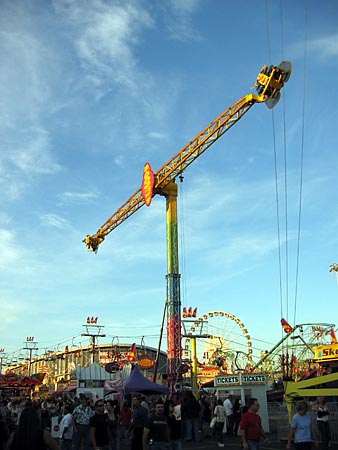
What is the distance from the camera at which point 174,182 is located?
4734 cm

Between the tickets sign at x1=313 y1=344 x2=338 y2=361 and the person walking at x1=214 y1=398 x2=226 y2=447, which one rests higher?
the tickets sign at x1=313 y1=344 x2=338 y2=361

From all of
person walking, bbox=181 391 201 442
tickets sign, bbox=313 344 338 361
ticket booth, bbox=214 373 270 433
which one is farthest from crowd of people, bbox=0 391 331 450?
tickets sign, bbox=313 344 338 361

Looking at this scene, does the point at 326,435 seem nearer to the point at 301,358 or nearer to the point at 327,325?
the point at 327,325

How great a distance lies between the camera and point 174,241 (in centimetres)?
4419

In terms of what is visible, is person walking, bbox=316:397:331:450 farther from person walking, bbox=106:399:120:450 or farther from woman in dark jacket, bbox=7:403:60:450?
woman in dark jacket, bbox=7:403:60:450

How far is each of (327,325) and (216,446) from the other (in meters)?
38.7

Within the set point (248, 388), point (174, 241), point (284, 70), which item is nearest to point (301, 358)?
point (174, 241)

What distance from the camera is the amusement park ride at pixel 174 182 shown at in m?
34.7

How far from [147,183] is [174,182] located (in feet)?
8.77

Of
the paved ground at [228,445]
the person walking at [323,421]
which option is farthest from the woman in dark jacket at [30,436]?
the paved ground at [228,445]

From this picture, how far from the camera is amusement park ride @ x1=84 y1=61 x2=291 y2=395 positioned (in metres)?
34.7

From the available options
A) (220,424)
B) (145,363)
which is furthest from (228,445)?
(145,363)

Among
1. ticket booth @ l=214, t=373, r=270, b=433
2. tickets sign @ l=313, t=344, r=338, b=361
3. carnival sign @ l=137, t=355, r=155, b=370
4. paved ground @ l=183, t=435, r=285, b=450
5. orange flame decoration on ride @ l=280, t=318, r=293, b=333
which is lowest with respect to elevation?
paved ground @ l=183, t=435, r=285, b=450

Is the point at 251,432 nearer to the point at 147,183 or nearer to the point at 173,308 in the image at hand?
the point at 173,308
